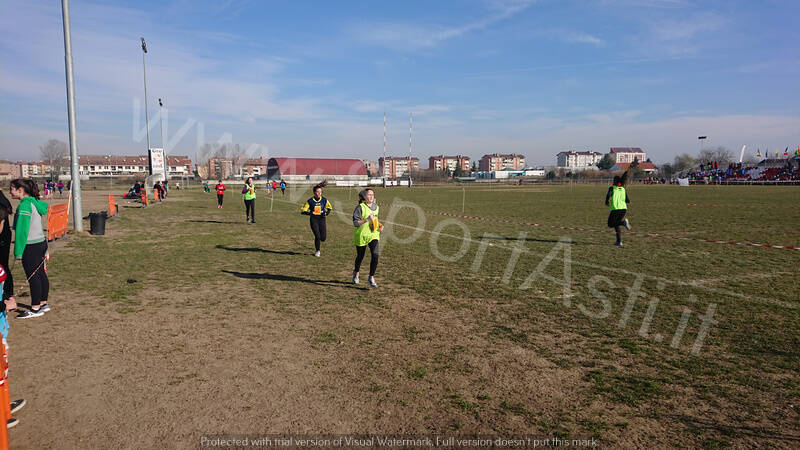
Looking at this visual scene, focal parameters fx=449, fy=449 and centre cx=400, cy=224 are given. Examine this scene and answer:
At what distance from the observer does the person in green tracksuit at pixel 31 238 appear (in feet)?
20.3

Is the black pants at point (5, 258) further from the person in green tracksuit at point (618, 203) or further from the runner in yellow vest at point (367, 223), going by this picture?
the person in green tracksuit at point (618, 203)

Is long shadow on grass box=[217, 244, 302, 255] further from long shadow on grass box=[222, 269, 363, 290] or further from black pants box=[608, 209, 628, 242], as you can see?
black pants box=[608, 209, 628, 242]

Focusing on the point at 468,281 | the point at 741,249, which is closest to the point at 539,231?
the point at 741,249

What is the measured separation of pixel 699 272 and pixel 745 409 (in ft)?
21.8

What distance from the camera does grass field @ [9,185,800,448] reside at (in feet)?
13.1

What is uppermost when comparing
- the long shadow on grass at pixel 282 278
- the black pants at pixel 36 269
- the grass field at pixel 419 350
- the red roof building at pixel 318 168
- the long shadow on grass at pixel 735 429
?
the red roof building at pixel 318 168

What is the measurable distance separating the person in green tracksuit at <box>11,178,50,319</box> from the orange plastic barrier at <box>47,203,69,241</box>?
807 cm

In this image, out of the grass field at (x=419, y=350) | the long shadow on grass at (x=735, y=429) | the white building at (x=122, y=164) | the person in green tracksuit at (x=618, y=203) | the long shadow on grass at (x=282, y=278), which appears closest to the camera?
the long shadow on grass at (x=735, y=429)

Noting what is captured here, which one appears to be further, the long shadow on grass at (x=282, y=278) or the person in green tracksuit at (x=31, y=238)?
the long shadow on grass at (x=282, y=278)

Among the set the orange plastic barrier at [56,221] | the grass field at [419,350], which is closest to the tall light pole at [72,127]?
the orange plastic barrier at [56,221]

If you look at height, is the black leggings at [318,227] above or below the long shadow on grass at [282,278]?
above

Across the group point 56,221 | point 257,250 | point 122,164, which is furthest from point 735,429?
point 122,164

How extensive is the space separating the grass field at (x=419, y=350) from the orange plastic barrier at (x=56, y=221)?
2.46 meters

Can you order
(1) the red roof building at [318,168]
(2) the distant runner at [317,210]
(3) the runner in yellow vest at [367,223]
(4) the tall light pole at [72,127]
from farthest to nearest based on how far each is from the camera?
1. (1) the red roof building at [318,168]
2. (4) the tall light pole at [72,127]
3. (2) the distant runner at [317,210]
4. (3) the runner in yellow vest at [367,223]
